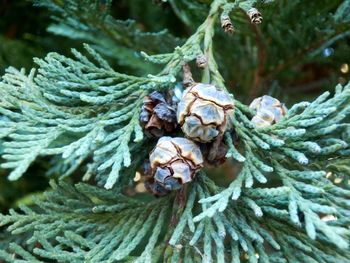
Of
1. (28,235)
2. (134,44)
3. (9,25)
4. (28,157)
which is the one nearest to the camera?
(28,157)

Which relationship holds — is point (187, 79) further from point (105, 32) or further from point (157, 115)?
point (105, 32)

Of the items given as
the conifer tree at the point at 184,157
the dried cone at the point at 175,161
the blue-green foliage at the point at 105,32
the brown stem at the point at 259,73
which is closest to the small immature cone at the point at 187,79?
the conifer tree at the point at 184,157

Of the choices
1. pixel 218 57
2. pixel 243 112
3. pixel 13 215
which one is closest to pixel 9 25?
pixel 218 57

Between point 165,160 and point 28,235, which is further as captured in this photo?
point 28,235

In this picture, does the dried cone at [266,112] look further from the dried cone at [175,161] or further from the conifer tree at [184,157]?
the dried cone at [175,161]

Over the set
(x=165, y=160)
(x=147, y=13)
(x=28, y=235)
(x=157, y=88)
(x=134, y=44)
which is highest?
(x=147, y=13)

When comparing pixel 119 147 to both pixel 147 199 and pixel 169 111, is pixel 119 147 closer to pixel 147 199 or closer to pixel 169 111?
pixel 169 111

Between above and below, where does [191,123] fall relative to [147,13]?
below
